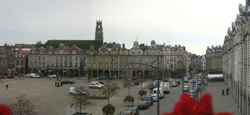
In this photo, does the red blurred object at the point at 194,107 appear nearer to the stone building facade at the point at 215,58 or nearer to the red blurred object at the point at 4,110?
the red blurred object at the point at 4,110

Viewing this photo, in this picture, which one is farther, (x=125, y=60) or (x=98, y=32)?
(x=98, y=32)

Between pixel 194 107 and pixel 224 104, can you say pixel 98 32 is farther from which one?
pixel 194 107

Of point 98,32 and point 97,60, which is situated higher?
point 98,32

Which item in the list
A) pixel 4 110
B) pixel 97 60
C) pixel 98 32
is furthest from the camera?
pixel 98 32

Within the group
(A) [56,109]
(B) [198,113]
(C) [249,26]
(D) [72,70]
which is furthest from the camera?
(D) [72,70]

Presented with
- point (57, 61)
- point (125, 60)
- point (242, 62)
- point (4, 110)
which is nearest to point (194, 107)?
point (4, 110)

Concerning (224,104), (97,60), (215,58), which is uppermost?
(215,58)

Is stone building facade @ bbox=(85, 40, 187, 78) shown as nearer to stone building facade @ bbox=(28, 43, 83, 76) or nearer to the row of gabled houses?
the row of gabled houses

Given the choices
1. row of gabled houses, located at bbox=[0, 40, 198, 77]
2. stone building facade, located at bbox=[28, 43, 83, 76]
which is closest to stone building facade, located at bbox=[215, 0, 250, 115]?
row of gabled houses, located at bbox=[0, 40, 198, 77]

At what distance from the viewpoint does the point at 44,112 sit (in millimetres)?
28797

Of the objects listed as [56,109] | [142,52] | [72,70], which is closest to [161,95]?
[56,109]

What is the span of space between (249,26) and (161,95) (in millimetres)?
18782

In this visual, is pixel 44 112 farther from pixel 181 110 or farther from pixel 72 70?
pixel 72 70

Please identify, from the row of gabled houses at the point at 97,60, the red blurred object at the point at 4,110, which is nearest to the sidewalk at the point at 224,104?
the red blurred object at the point at 4,110
